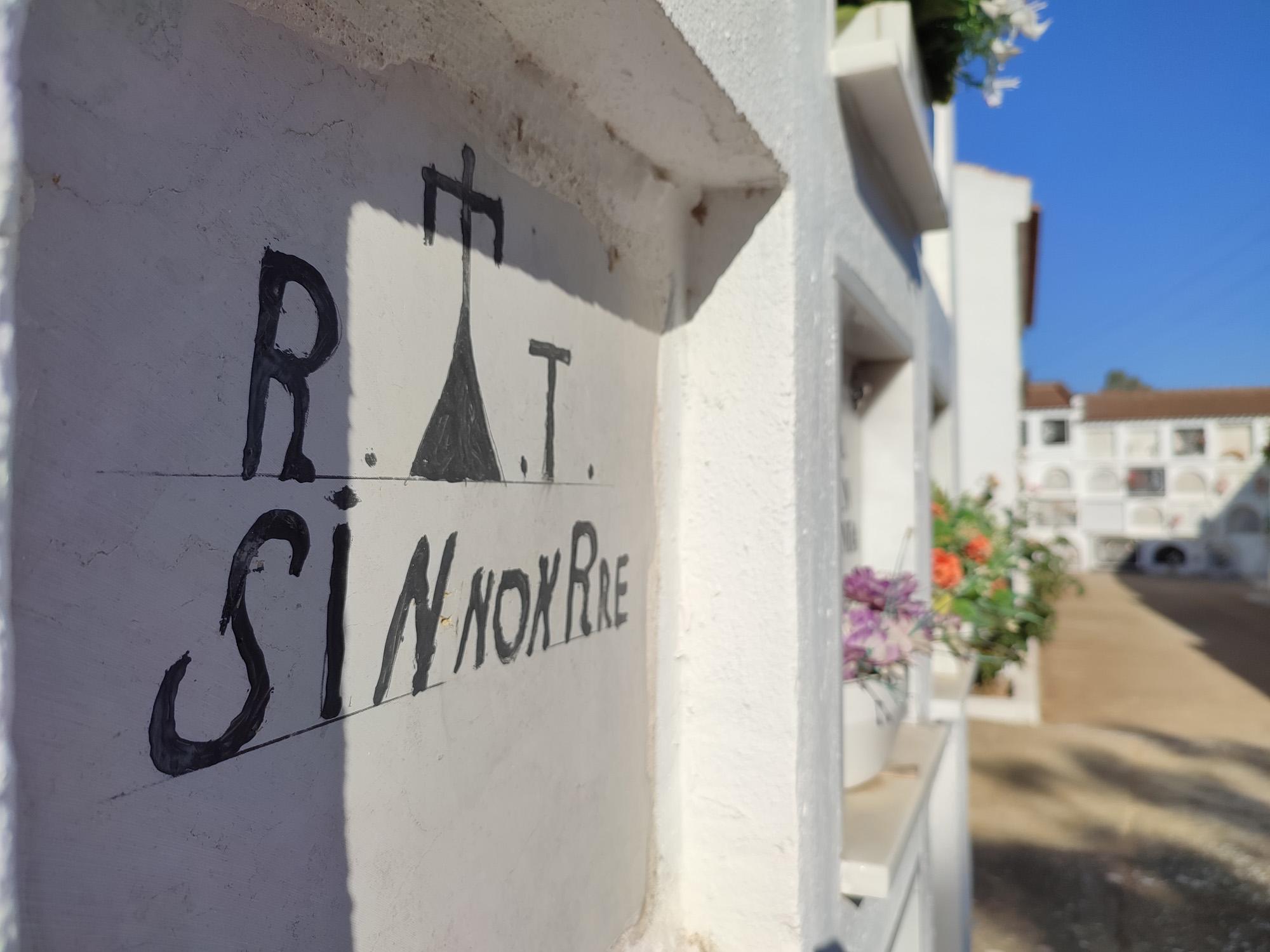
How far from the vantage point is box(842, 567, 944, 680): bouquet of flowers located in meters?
2.03

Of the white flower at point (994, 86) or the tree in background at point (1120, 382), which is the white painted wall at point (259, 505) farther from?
the tree in background at point (1120, 382)

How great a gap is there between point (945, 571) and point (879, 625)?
1474 mm

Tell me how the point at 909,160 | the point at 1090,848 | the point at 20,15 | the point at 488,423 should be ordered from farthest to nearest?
1. the point at 1090,848
2. the point at 909,160
3. the point at 488,423
4. the point at 20,15

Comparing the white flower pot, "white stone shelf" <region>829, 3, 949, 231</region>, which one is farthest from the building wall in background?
the white flower pot

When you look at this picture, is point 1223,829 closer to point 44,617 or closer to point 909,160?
point 909,160

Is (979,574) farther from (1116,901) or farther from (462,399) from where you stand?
(462,399)

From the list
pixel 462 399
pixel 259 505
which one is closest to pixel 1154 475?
pixel 462 399

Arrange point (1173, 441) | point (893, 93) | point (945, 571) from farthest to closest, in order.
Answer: point (1173, 441)
point (945, 571)
point (893, 93)

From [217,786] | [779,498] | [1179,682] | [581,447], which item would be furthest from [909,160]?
[1179,682]

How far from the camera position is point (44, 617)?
1.78 feet

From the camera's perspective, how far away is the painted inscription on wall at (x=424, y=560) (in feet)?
2.23

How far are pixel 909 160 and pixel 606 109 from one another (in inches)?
57.1

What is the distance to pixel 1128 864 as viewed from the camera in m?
4.70

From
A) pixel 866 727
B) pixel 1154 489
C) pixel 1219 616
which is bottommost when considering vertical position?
pixel 1219 616
